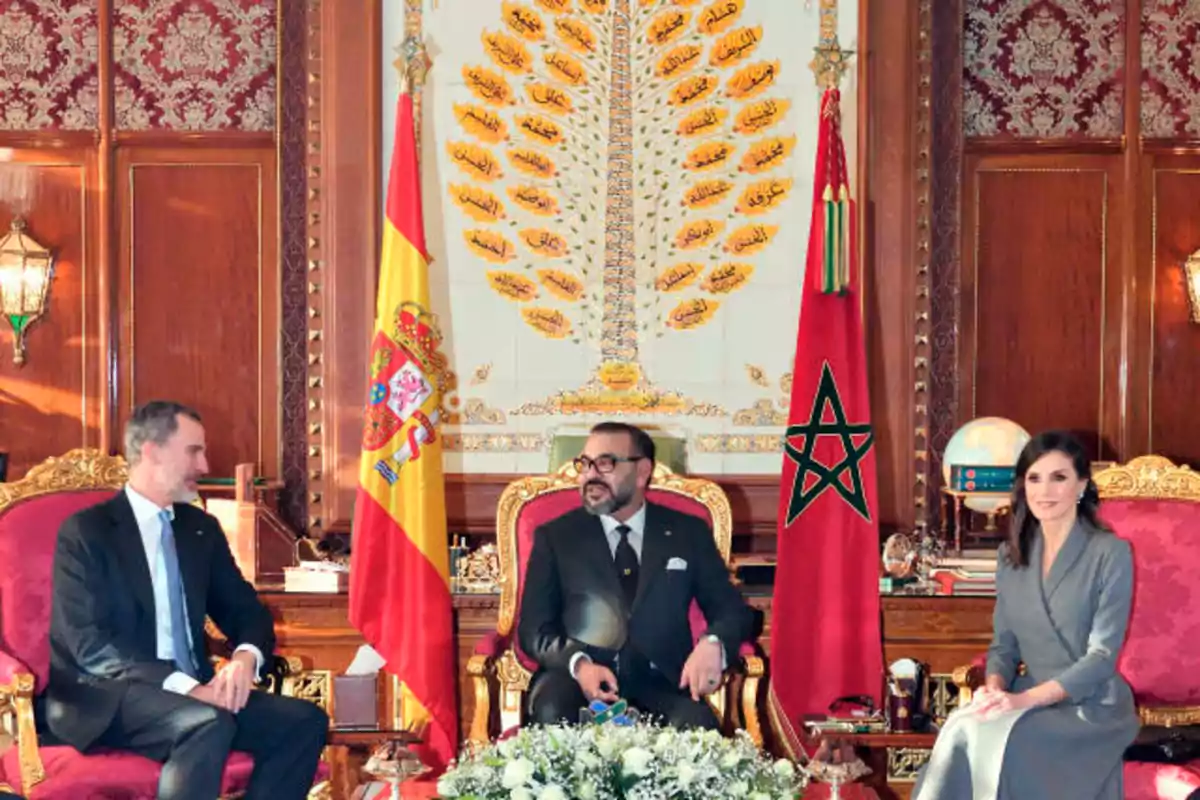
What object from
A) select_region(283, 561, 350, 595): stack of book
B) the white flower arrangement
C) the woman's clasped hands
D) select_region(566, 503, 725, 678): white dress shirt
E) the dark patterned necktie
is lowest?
the woman's clasped hands

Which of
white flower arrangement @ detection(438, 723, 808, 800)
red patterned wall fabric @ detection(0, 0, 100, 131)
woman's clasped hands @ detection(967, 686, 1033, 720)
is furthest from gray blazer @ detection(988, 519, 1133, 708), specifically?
red patterned wall fabric @ detection(0, 0, 100, 131)

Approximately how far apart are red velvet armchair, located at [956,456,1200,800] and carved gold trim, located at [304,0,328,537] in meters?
2.84

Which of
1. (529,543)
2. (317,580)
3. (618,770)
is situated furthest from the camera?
(317,580)

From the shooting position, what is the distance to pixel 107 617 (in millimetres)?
4188

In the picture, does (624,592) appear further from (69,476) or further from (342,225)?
(342,225)

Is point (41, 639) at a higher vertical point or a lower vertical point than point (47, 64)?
lower

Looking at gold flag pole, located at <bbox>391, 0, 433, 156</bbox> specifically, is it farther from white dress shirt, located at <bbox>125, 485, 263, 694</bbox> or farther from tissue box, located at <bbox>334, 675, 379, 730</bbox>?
tissue box, located at <bbox>334, 675, 379, 730</bbox>

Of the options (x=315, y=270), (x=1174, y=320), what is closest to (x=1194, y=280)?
(x=1174, y=320)

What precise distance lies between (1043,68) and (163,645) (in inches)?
163

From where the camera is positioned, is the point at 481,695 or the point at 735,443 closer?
the point at 481,695

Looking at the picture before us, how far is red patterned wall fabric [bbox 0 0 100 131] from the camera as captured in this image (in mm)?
6562

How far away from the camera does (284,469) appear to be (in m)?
6.51

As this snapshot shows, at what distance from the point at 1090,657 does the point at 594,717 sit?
1269 mm

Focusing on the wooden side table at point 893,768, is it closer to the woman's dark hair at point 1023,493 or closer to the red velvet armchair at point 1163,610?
the red velvet armchair at point 1163,610
